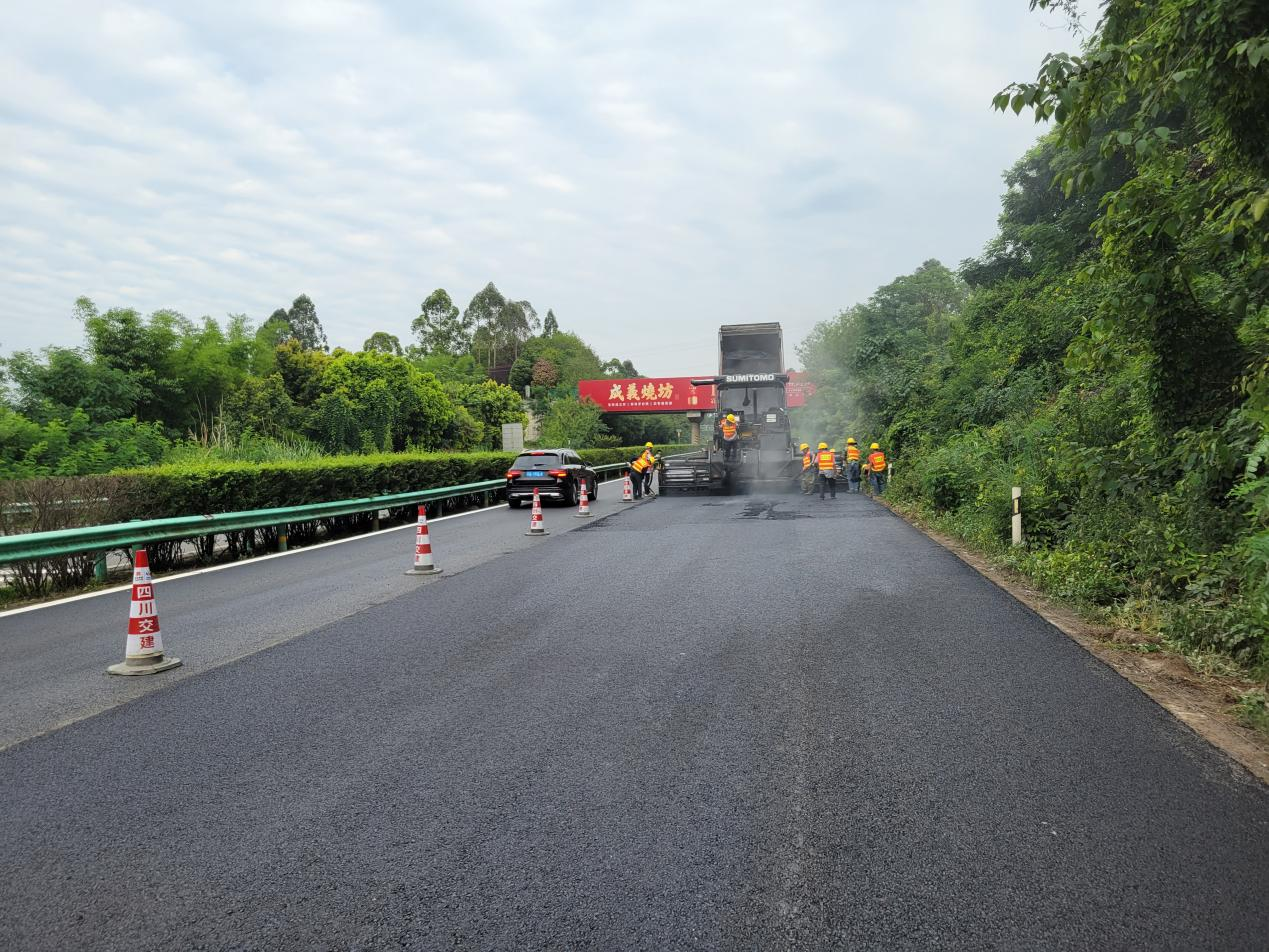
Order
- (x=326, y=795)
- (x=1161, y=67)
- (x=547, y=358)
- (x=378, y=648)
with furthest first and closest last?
(x=547, y=358) < (x=378, y=648) < (x=1161, y=67) < (x=326, y=795)

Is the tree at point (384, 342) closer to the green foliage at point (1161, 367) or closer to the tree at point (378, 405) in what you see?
the tree at point (378, 405)

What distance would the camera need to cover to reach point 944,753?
440 cm

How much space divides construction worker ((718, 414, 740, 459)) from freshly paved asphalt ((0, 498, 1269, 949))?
61.9 ft

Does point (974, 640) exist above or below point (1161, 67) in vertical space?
below

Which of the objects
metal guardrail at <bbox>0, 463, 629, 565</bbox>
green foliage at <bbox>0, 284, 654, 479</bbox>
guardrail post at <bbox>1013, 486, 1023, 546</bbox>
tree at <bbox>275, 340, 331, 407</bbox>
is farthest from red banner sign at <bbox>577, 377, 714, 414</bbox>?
guardrail post at <bbox>1013, 486, 1023, 546</bbox>

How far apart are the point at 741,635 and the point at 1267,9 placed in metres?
5.18

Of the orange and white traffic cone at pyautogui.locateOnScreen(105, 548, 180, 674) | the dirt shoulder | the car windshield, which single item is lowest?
the dirt shoulder

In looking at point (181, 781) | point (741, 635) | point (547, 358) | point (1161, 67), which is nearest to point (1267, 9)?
point (1161, 67)

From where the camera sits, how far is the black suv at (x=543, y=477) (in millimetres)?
21969

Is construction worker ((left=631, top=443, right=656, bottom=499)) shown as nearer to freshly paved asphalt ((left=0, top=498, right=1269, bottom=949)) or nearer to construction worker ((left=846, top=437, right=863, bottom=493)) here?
construction worker ((left=846, top=437, right=863, bottom=493))

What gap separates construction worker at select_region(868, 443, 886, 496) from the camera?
23.1 m

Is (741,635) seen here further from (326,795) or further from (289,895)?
(289,895)

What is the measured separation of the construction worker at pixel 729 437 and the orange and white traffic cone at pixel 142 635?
67.4ft

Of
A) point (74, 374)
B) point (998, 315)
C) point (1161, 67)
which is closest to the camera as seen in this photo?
point (1161, 67)
